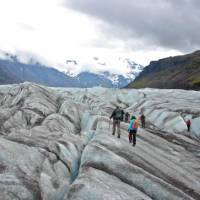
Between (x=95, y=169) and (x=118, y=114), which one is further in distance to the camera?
(x=118, y=114)

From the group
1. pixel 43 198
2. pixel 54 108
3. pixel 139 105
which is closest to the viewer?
pixel 43 198

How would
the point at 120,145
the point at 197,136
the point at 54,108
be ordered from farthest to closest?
the point at 54,108, the point at 197,136, the point at 120,145

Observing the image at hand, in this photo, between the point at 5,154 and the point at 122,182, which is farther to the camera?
the point at 5,154

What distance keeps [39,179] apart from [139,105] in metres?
A: 74.4

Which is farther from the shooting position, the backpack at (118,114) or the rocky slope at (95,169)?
the backpack at (118,114)

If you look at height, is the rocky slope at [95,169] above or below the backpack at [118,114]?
below

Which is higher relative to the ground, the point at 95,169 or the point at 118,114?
the point at 118,114

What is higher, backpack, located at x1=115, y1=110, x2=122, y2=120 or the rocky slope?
backpack, located at x1=115, y1=110, x2=122, y2=120

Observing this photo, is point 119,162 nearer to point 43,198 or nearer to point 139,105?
point 43,198

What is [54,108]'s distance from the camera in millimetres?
77938

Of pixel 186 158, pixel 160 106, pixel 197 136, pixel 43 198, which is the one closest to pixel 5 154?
pixel 43 198

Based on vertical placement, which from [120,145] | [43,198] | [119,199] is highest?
[120,145]

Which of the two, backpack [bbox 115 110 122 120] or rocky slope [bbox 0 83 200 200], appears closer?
rocky slope [bbox 0 83 200 200]

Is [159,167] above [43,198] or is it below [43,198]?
above
